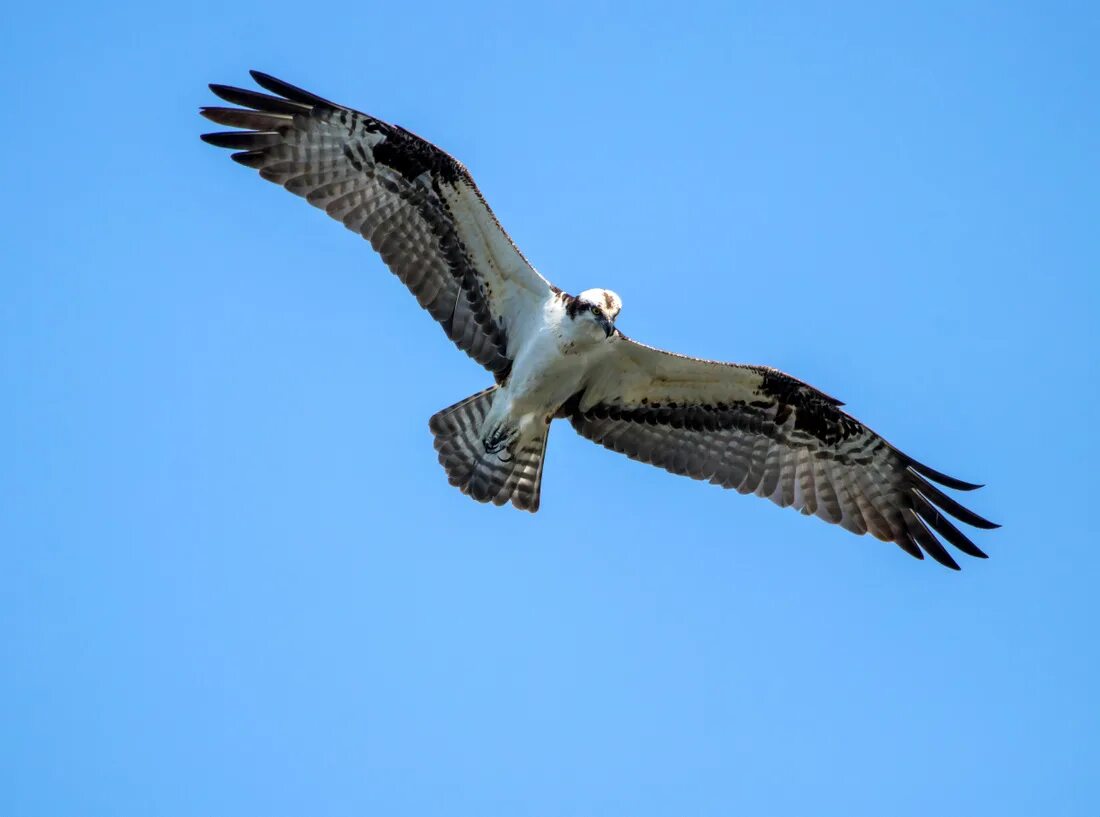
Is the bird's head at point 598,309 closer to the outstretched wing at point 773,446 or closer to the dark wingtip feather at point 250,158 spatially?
the outstretched wing at point 773,446

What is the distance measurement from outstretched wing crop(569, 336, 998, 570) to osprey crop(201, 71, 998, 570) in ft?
0.04

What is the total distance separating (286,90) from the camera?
11562mm

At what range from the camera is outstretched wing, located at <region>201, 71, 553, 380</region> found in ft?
38.1

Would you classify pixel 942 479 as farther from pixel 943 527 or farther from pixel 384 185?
pixel 384 185

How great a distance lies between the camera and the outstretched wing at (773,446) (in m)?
12.3

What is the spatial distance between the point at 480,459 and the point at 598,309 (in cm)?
160

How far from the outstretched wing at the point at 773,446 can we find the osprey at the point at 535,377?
1 cm

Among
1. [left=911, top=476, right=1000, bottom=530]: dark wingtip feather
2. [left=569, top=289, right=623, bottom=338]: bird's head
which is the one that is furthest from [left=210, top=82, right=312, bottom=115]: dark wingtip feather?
[left=911, top=476, right=1000, bottom=530]: dark wingtip feather

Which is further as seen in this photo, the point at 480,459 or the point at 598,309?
the point at 480,459

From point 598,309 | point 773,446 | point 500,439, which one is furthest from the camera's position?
point 773,446

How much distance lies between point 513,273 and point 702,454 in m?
2.21

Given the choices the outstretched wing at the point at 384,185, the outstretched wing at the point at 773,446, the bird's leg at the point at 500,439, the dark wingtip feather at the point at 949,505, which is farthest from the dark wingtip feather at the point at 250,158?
the dark wingtip feather at the point at 949,505

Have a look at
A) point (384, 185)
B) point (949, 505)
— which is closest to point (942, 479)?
point (949, 505)

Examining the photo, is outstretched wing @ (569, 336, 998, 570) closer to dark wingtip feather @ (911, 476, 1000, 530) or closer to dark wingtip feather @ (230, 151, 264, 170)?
dark wingtip feather @ (911, 476, 1000, 530)
